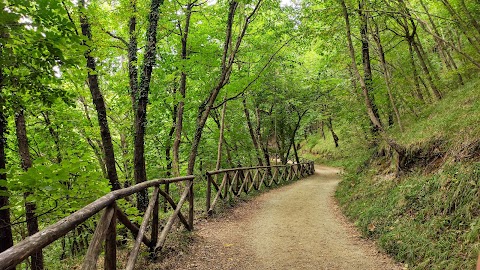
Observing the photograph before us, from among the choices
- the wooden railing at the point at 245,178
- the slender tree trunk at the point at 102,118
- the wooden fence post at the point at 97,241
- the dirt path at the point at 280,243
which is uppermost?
the slender tree trunk at the point at 102,118

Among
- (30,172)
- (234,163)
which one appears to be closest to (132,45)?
(30,172)

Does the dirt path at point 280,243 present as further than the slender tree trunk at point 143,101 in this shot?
No

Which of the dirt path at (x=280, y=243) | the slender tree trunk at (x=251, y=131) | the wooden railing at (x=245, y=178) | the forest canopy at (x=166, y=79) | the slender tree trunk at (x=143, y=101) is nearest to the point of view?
the forest canopy at (x=166, y=79)

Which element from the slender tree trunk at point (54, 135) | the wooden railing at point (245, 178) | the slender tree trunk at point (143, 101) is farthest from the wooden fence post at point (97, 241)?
the slender tree trunk at point (54, 135)

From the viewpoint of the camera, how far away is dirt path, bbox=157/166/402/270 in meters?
4.83

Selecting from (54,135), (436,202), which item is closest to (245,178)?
(54,135)

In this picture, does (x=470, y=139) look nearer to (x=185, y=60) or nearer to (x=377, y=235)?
(x=377, y=235)

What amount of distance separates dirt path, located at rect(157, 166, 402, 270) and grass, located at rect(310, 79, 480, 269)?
0.43 metres

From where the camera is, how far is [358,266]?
4711 mm

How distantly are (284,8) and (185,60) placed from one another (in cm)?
381

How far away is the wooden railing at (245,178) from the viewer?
814 cm

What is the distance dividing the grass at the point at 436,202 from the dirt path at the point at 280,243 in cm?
43

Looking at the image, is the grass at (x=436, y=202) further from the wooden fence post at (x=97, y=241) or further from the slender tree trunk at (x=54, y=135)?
the slender tree trunk at (x=54, y=135)

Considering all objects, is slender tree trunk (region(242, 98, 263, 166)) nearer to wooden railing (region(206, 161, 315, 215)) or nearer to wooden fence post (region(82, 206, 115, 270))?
wooden railing (region(206, 161, 315, 215))
